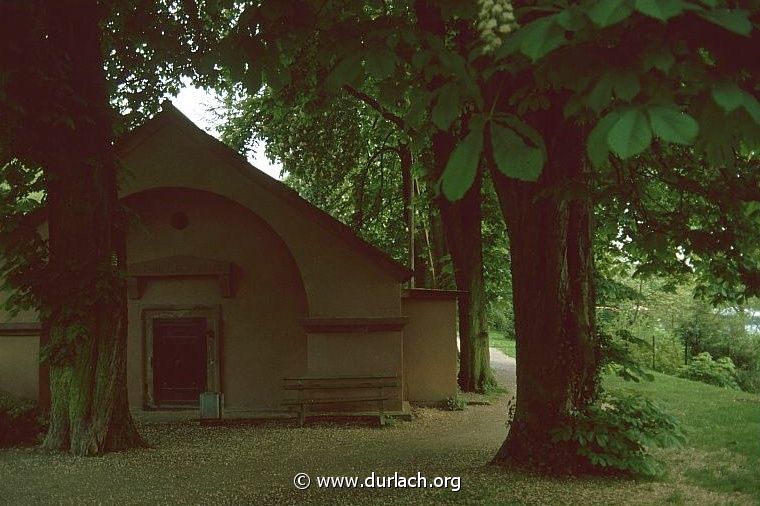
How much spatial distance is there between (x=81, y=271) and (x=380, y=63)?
25.5ft

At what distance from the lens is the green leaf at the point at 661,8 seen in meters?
2.21

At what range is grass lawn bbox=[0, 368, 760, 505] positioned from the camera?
7.41m

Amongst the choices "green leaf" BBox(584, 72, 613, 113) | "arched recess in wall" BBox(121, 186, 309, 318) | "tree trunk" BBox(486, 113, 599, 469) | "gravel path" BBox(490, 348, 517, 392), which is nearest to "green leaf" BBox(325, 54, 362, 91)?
"green leaf" BBox(584, 72, 613, 113)

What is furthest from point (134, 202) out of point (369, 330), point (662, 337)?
point (662, 337)

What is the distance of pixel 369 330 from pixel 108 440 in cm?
571

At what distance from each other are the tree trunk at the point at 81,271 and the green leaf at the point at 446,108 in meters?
8.04

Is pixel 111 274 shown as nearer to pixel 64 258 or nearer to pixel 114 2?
pixel 64 258

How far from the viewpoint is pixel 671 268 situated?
989 centimetres

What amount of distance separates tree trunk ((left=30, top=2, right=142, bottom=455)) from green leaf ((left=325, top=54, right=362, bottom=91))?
733cm

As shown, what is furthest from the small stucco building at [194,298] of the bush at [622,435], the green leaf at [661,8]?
the green leaf at [661,8]

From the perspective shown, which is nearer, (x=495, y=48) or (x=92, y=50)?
(x=495, y=48)

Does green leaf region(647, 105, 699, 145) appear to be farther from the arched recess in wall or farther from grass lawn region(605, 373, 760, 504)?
the arched recess in wall

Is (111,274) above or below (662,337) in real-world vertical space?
above

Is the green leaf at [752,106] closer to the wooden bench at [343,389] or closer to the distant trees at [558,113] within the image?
the distant trees at [558,113]
